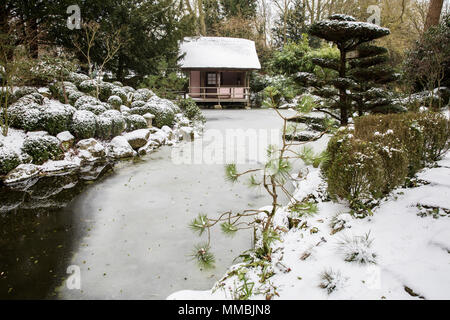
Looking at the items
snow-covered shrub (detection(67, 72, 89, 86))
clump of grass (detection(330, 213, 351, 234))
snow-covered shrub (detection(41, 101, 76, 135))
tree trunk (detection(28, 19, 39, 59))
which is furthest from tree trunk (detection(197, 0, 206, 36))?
clump of grass (detection(330, 213, 351, 234))

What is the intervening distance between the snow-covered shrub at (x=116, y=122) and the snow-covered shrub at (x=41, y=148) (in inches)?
84.9

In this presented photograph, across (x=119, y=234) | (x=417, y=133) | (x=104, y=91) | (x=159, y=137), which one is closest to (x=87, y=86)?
(x=104, y=91)

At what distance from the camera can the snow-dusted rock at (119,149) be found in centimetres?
908

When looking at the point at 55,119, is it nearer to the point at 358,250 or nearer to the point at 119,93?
the point at 119,93

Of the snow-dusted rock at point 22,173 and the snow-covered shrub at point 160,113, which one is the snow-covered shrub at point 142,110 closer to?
the snow-covered shrub at point 160,113

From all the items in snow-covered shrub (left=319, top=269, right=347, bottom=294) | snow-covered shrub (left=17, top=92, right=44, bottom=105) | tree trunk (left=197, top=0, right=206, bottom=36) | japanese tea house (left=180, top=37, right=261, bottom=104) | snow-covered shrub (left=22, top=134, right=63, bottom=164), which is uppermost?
tree trunk (left=197, top=0, right=206, bottom=36)

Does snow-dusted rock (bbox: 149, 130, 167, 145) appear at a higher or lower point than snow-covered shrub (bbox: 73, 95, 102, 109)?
lower

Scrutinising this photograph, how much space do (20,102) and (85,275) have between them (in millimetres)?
8036

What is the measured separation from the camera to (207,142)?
34.5 ft

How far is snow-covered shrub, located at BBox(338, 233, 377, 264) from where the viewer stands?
288 centimetres

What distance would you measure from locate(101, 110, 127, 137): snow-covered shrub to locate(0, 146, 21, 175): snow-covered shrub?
133 inches

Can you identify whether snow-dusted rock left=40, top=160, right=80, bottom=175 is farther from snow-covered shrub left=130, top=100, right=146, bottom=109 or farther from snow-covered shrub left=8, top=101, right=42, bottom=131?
snow-covered shrub left=130, top=100, right=146, bottom=109

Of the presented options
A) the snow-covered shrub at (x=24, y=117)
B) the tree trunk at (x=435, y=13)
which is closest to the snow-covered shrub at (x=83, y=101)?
the snow-covered shrub at (x=24, y=117)
